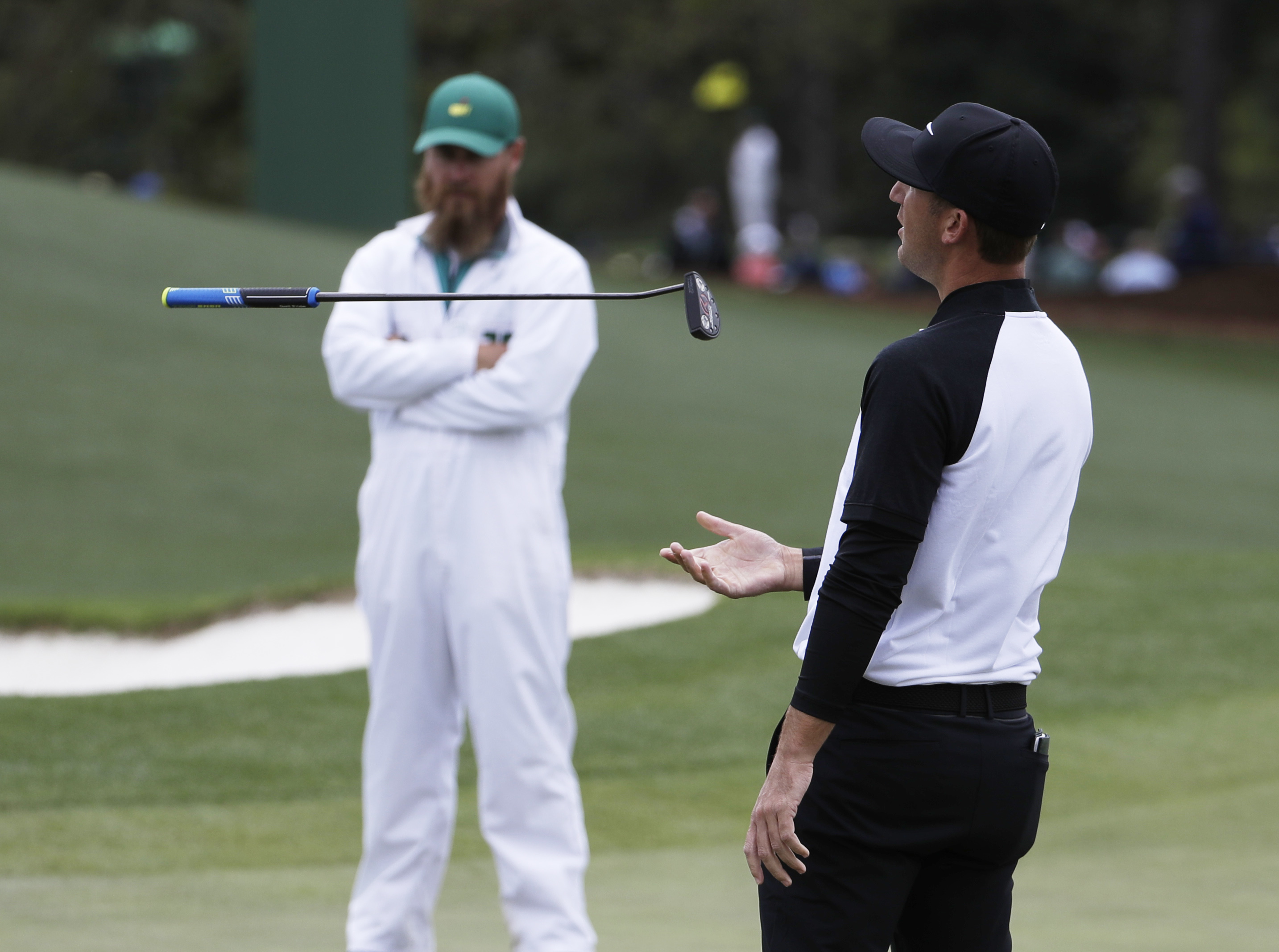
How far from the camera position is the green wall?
19625mm

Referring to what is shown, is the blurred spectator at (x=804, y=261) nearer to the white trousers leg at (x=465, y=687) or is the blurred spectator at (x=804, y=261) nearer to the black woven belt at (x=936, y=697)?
the white trousers leg at (x=465, y=687)

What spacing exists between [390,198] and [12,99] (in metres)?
20.6

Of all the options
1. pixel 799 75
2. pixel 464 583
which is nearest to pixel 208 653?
pixel 464 583

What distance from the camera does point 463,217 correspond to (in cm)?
422

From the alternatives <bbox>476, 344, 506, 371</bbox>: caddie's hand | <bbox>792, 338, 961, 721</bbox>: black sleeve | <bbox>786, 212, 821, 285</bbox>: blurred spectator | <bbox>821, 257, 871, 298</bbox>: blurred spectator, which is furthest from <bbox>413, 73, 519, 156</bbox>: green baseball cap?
<bbox>786, 212, 821, 285</bbox>: blurred spectator

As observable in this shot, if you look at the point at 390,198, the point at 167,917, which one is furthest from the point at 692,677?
the point at 390,198

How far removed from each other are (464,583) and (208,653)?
455 cm

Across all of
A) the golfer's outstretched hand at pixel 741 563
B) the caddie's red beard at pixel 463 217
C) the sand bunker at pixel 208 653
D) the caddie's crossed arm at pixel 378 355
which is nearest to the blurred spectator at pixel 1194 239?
the sand bunker at pixel 208 653

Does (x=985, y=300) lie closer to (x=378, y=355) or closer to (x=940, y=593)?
(x=940, y=593)

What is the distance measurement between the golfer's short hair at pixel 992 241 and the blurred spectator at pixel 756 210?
19777 mm

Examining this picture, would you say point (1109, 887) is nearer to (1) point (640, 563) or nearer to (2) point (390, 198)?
(1) point (640, 563)

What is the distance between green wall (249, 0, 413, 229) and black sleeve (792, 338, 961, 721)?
18.2 metres

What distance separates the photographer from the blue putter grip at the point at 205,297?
2.82 m

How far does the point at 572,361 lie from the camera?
14.1 ft
